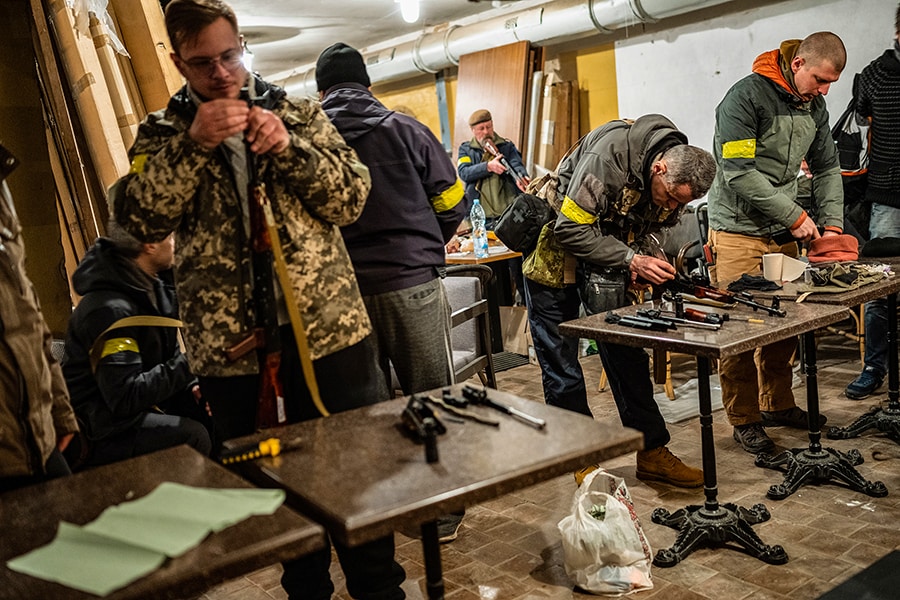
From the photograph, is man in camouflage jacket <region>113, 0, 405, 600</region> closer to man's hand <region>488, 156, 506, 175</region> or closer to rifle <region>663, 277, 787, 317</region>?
rifle <region>663, 277, 787, 317</region>

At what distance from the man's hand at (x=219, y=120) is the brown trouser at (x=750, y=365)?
2605mm

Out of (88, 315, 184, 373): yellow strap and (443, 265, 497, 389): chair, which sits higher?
Result: (88, 315, 184, 373): yellow strap

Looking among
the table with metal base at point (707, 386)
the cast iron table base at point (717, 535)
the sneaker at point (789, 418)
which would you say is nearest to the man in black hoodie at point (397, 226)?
the table with metal base at point (707, 386)

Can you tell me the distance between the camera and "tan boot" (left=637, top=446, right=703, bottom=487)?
11.2 ft

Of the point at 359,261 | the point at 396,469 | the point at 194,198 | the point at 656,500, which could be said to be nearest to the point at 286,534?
the point at 396,469

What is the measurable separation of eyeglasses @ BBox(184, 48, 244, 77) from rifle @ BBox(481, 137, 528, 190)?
17.8ft

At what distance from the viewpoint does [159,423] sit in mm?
2830

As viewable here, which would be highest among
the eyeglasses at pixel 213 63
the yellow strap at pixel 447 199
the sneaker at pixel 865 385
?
the eyeglasses at pixel 213 63

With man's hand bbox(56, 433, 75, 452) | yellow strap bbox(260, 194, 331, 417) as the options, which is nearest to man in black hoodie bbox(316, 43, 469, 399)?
yellow strap bbox(260, 194, 331, 417)

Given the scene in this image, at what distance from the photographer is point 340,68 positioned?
2777 millimetres

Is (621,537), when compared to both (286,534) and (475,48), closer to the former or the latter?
(286,534)

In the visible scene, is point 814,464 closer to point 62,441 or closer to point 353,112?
point 353,112

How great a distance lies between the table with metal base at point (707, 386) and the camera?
8.48 ft

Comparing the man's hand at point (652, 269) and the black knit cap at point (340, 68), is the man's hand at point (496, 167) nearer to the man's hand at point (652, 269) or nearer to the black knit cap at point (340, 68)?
the man's hand at point (652, 269)
